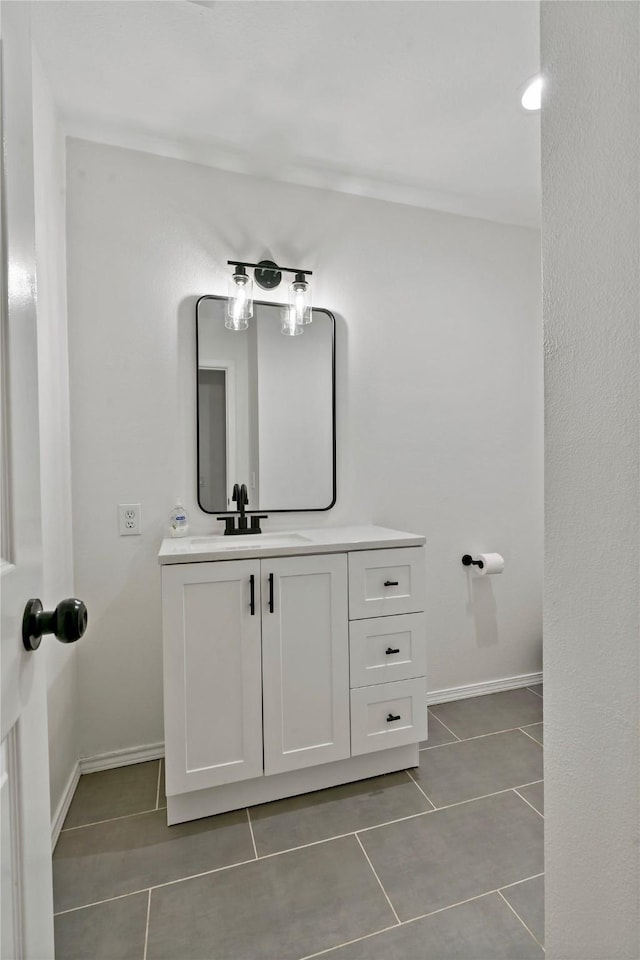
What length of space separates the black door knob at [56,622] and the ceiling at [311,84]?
180 centimetres

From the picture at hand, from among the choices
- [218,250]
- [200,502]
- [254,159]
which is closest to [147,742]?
[200,502]

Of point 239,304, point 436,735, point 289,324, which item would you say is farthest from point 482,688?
point 239,304

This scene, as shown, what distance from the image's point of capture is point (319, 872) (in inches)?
56.7

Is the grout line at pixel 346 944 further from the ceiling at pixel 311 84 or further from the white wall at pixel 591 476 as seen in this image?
the ceiling at pixel 311 84

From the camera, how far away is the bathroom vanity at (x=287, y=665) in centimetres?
165

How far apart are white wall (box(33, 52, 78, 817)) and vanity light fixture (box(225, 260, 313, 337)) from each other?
0.67 meters

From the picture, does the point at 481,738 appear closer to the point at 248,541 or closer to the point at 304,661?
the point at 304,661

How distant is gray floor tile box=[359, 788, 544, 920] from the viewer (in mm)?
1371

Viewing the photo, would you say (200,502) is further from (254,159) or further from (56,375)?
(254,159)

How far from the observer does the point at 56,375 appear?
1.80 meters

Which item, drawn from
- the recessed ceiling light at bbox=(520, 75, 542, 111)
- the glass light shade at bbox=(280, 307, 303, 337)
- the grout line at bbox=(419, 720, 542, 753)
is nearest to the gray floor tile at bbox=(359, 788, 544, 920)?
the grout line at bbox=(419, 720, 542, 753)

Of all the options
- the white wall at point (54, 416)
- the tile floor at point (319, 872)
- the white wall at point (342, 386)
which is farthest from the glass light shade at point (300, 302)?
the tile floor at point (319, 872)

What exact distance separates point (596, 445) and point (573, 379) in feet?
0.32

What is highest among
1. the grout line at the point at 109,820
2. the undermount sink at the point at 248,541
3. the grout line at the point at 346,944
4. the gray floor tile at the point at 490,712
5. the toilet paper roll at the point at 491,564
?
the undermount sink at the point at 248,541
